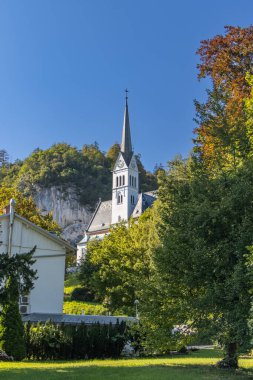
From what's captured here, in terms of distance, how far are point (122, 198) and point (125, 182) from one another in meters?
4.48

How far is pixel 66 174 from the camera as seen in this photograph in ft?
442

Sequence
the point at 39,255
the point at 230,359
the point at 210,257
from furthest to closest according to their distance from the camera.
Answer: the point at 39,255, the point at 230,359, the point at 210,257

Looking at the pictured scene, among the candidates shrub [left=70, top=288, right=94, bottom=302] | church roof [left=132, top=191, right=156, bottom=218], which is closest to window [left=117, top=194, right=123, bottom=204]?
church roof [left=132, top=191, right=156, bottom=218]

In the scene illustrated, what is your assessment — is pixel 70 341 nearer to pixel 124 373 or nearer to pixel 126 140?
pixel 124 373

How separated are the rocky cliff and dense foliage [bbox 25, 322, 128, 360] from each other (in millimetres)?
109251

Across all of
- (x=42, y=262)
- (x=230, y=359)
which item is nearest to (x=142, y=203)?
(x=42, y=262)

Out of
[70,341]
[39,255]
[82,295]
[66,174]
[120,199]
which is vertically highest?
[66,174]

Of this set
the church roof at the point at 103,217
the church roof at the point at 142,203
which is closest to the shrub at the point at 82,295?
the church roof at the point at 142,203

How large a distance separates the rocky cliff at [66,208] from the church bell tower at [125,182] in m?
23.6

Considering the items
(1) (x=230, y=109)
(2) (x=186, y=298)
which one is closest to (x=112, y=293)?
(2) (x=186, y=298)

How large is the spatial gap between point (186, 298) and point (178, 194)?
13.8 feet

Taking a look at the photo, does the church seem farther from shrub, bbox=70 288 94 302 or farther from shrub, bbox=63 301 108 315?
shrub, bbox=63 301 108 315

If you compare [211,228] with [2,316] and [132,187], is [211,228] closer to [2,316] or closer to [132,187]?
[2,316]

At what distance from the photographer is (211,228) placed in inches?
659
